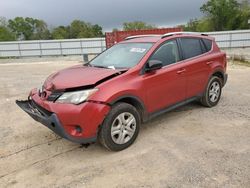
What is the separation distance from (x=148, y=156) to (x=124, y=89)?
3.24 ft

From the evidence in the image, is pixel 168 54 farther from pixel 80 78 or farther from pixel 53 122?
pixel 53 122

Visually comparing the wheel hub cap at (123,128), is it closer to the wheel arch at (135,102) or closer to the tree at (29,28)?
the wheel arch at (135,102)

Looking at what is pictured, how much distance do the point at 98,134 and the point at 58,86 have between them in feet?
2.85

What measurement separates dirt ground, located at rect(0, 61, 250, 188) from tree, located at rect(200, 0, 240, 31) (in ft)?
202

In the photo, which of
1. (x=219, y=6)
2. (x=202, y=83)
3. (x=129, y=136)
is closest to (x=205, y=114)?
(x=202, y=83)

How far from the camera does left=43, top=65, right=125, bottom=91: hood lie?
3541 millimetres

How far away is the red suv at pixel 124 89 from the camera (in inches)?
133

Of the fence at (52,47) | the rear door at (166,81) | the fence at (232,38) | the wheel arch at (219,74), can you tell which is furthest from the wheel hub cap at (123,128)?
the fence at (232,38)

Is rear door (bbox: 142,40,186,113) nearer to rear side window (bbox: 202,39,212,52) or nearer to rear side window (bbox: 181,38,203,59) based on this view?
rear side window (bbox: 181,38,203,59)

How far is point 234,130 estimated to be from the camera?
4328 mm

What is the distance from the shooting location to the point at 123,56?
4.45 m

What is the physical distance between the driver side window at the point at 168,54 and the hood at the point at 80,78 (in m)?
0.80

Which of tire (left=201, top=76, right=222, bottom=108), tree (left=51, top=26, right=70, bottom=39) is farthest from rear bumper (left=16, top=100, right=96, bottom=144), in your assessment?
tree (left=51, top=26, right=70, bottom=39)

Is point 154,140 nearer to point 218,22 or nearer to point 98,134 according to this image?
point 98,134
